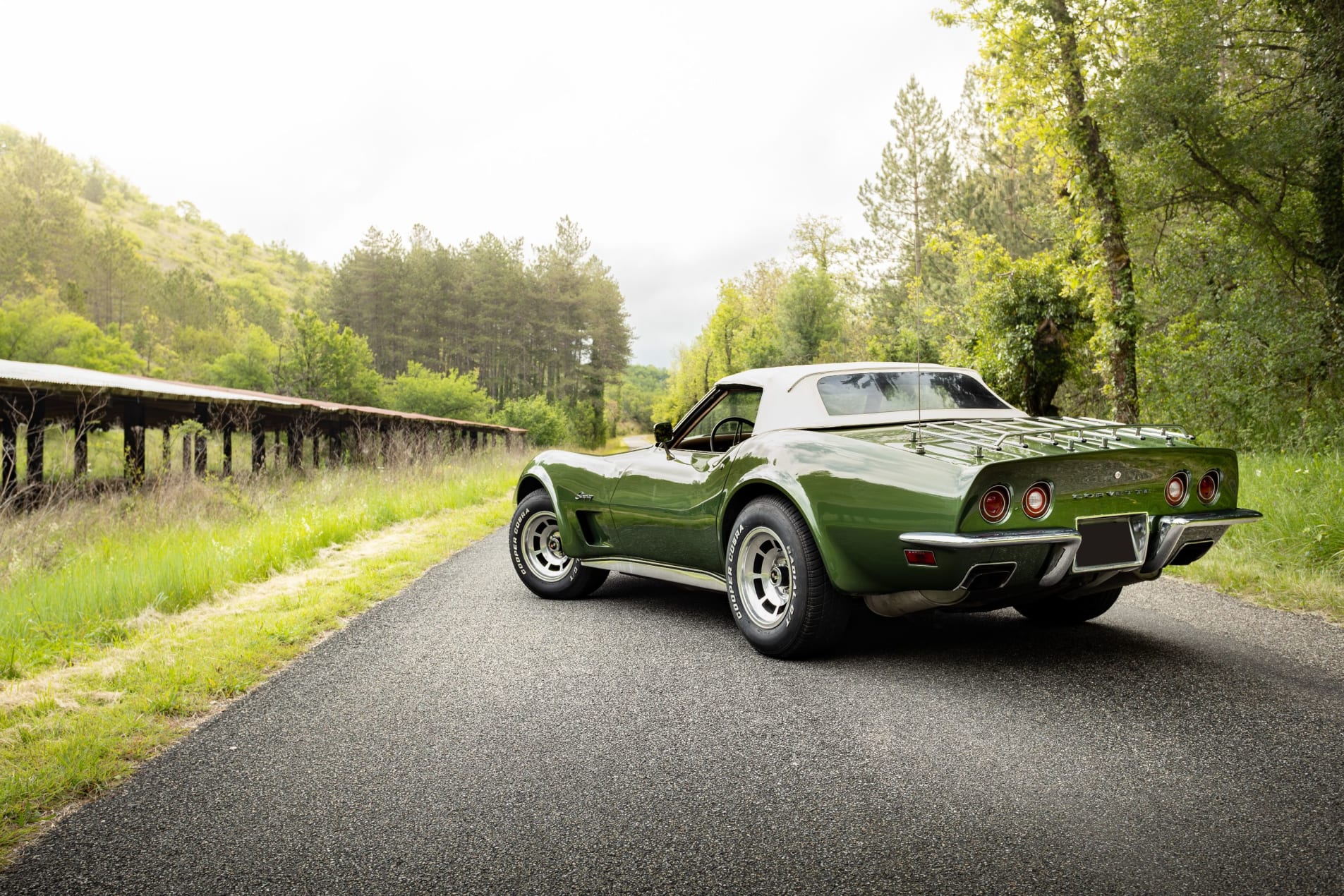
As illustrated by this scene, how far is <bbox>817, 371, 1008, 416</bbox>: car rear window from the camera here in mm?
4742

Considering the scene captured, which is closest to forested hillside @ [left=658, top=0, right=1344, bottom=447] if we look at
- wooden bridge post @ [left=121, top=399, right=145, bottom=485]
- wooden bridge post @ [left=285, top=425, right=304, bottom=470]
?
wooden bridge post @ [left=121, top=399, right=145, bottom=485]

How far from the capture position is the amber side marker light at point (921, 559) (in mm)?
3686

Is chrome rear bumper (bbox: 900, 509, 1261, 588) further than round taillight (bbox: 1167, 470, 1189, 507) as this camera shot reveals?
No

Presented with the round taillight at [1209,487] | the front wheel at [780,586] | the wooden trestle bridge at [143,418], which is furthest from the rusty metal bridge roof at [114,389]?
the round taillight at [1209,487]

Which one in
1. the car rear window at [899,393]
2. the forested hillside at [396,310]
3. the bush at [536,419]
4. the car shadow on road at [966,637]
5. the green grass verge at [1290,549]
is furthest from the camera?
the bush at [536,419]

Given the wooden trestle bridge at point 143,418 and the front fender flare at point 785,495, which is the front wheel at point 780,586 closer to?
the front fender flare at point 785,495

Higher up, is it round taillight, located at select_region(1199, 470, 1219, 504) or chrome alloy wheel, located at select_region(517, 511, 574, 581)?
round taillight, located at select_region(1199, 470, 1219, 504)

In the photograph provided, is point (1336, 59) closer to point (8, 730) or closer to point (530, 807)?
point (530, 807)

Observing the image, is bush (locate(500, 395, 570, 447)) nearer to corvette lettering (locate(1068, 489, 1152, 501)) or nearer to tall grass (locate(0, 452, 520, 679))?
tall grass (locate(0, 452, 520, 679))

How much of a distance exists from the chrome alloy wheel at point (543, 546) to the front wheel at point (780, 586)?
2.16 m

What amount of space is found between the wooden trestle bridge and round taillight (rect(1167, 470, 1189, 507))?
36.6ft

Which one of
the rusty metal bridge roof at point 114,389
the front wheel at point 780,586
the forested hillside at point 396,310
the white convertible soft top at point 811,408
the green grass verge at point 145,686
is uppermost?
the forested hillside at point 396,310

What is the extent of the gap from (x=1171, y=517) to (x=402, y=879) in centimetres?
356

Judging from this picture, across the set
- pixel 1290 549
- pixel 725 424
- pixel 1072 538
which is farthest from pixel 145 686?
pixel 1290 549
